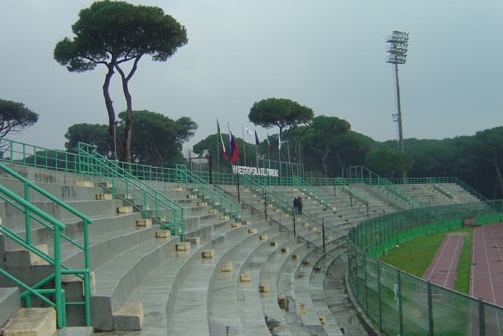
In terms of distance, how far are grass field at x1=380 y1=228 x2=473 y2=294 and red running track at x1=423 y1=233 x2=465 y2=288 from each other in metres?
0.17

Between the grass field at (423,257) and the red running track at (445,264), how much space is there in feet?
0.55

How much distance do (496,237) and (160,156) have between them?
3387 cm

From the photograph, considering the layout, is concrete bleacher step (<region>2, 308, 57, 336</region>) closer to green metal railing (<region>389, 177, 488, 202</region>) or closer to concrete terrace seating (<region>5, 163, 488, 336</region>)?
concrete terrace seating (<region>5, 163, 488, 336</region>)

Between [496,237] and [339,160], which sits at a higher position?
[339,160]

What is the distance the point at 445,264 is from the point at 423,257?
232cm

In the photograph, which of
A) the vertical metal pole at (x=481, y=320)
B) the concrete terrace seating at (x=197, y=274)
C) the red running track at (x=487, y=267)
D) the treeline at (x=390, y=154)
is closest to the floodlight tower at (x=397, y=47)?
the treeline at (x=390, y=154)

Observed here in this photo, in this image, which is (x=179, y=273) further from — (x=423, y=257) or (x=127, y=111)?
(x=127, y=111)

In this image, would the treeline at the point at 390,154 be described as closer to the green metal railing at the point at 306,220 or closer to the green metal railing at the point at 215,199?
the green metal railing at the point at 306,220

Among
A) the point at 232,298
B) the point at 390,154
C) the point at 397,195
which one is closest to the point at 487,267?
the point at 232,298

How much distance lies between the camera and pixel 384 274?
10.6 metres

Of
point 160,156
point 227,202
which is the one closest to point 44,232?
point 227,202

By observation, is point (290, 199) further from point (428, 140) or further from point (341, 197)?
point (428, 140)

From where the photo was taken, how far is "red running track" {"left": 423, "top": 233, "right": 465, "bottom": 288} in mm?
18792

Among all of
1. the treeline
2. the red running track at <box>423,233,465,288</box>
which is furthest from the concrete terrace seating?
the treeline
